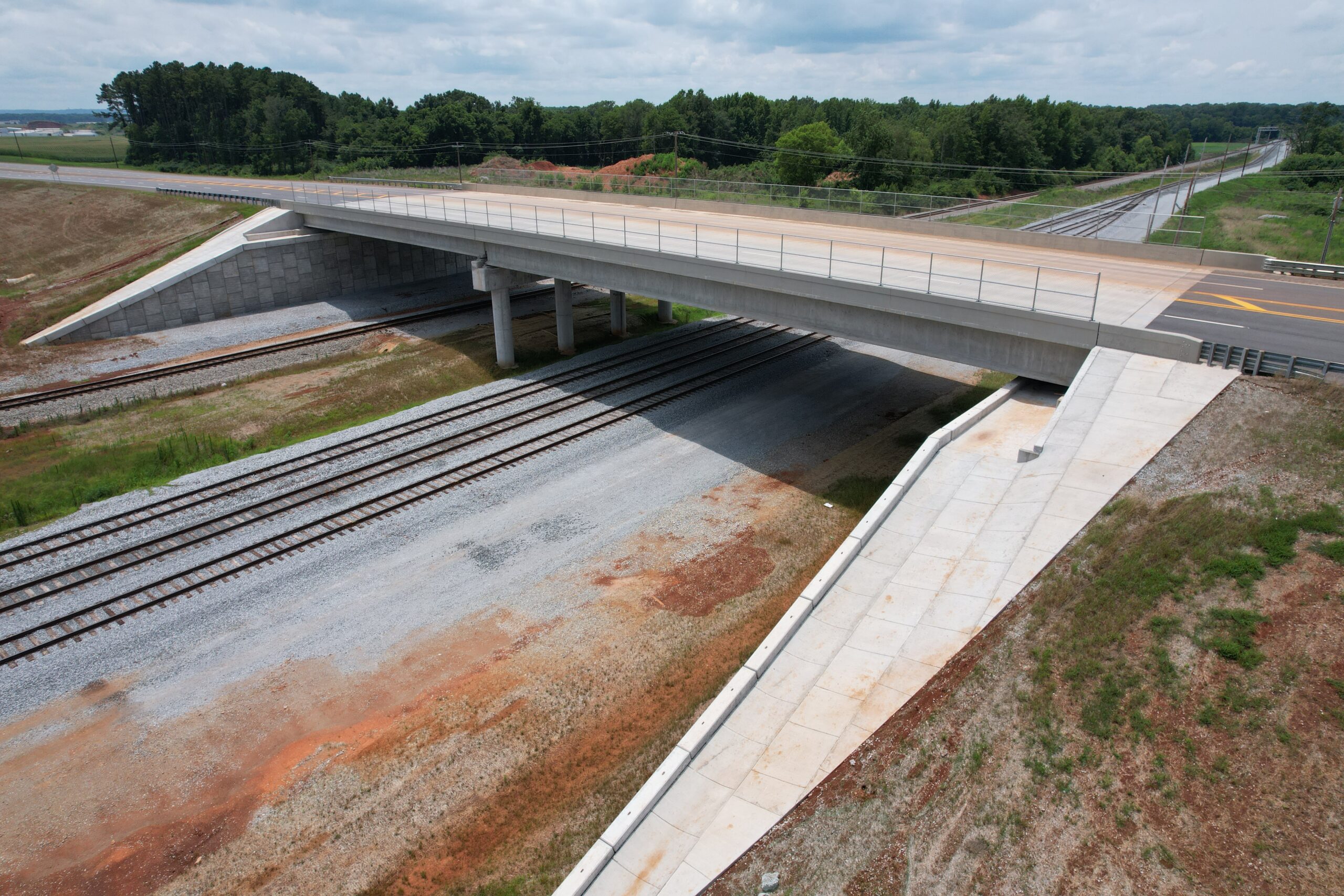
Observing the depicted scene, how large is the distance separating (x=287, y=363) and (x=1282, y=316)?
37708 millimetres

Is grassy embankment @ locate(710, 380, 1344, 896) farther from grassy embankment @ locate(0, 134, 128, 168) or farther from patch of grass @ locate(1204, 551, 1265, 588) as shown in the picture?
grassy embankment @ locate(0, 134, 128, 168)

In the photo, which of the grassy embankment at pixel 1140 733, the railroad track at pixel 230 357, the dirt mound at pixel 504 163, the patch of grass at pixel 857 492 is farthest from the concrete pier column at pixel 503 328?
the dirt mound at pixel 504 163

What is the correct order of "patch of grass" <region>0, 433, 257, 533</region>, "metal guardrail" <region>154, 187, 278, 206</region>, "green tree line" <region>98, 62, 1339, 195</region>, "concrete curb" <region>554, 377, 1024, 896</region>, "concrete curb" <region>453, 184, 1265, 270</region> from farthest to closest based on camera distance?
"green tree line" <region>98, 62, 1339, 195</region> → "metal guardrail" <region>154, 187, 278, 206</region> → "concrete curb" <region>453, 184, 1265, 270</region> → "patch of grass" <region>0, 433, 257, 533</region> → "concrete curb" <region>554, 377, 1024, 896</region>

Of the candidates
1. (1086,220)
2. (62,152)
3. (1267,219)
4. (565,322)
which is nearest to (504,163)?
(565,322)

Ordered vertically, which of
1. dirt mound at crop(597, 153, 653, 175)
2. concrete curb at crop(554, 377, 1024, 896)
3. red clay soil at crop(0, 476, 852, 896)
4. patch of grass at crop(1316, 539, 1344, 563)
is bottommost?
red clay soil at crop(0, 476, 852, 896)

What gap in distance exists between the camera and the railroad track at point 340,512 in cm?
1866

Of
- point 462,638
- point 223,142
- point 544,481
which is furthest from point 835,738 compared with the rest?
point 223,142

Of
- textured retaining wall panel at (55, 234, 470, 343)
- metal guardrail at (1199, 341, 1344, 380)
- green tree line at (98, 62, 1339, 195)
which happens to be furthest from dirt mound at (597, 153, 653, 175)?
metal guardrail at (1199, 341, 1344, 380)

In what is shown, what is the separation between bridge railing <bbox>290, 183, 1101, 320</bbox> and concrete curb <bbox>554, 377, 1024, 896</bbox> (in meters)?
4.63

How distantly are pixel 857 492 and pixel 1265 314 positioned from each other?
38.8ft

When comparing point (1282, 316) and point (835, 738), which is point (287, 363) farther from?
point (1282, 316)

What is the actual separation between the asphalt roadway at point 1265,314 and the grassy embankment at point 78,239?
152 feet

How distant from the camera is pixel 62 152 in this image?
118m

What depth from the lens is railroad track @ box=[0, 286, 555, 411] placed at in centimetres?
3231
